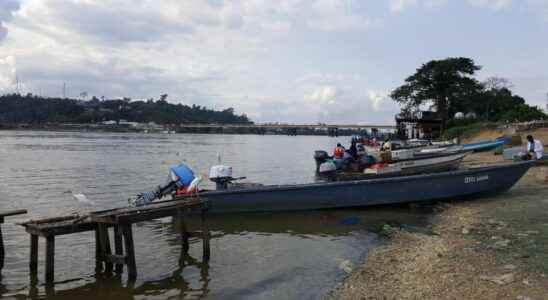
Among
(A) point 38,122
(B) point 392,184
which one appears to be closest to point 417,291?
(B) point 392,184

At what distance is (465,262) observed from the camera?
8562mm

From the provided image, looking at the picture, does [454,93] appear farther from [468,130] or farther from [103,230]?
[103,230]

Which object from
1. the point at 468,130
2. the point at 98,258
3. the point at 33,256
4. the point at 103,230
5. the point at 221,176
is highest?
the point at 468,130

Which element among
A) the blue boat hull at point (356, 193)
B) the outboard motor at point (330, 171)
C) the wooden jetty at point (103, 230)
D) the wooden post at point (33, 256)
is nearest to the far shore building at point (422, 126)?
the outboard motor at point (330, 171)

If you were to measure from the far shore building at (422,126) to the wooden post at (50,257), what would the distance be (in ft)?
193

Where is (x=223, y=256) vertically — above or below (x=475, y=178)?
below

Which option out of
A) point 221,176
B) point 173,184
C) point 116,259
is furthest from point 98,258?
point 221,176

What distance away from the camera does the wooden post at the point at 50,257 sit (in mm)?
8461

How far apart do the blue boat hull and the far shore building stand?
48.7 meters

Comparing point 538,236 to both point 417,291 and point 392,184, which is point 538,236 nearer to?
point 417,291

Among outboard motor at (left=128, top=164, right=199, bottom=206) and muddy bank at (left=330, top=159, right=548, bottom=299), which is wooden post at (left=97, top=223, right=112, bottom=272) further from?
muddy bank at (left=330, top=159, right=548, bottom=299)

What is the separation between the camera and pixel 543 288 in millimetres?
6902

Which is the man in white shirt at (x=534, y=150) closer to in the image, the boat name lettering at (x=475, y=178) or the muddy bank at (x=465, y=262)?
the boat name lettering at (x=475, y=178)

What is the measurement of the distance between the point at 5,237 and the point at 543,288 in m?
12.0
